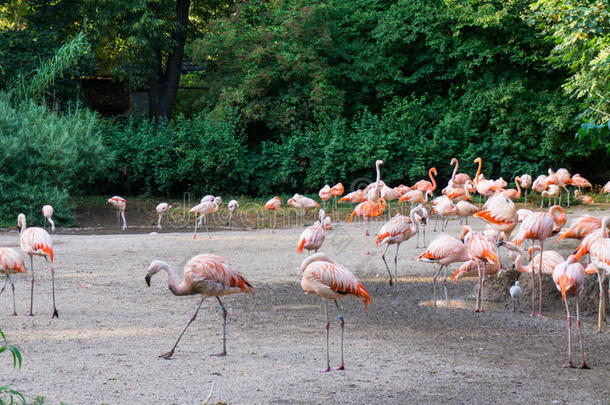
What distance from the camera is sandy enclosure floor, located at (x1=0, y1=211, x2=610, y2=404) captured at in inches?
176

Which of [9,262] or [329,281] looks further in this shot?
[9,262]

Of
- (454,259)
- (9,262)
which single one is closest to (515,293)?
(454,259)

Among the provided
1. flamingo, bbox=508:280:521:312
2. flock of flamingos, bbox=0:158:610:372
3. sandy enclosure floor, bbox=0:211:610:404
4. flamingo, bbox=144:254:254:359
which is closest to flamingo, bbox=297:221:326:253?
flock of flamingos, bbox=0:158:610:372

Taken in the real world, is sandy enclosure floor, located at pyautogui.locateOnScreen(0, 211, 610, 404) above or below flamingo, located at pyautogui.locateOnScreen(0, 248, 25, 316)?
below

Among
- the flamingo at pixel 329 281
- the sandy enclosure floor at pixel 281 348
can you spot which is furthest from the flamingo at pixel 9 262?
the flamingo at pixel 329 281

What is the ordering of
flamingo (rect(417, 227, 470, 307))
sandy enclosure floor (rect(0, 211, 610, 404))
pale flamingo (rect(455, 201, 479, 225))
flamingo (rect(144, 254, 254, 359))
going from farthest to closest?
pale flamingo (rect(455, 201, 479, 225)), flamingo (rect(417, 227, 470, 307)), flamingo (rect(144, 254, 254, 359)), sandy enclosure floor (rect(0, 211, 610, 404))

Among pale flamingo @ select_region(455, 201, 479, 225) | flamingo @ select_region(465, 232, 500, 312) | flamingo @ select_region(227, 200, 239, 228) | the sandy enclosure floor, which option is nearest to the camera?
the sandy enclosure floor

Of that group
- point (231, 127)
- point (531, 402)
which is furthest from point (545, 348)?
point (231, 127)

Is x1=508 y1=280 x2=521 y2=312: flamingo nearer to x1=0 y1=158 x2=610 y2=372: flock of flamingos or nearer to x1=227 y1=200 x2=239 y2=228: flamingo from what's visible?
x1=0 y1=158 x2=610 y2=372: flock of flamingos

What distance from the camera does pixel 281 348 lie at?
5469mm

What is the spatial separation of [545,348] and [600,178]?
53.2 feet

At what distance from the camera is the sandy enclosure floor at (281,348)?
4.46m

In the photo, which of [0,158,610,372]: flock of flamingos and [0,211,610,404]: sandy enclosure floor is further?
[0,158,610,372]: flock of flamingos

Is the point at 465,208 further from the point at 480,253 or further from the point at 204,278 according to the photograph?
the point at 204,278
